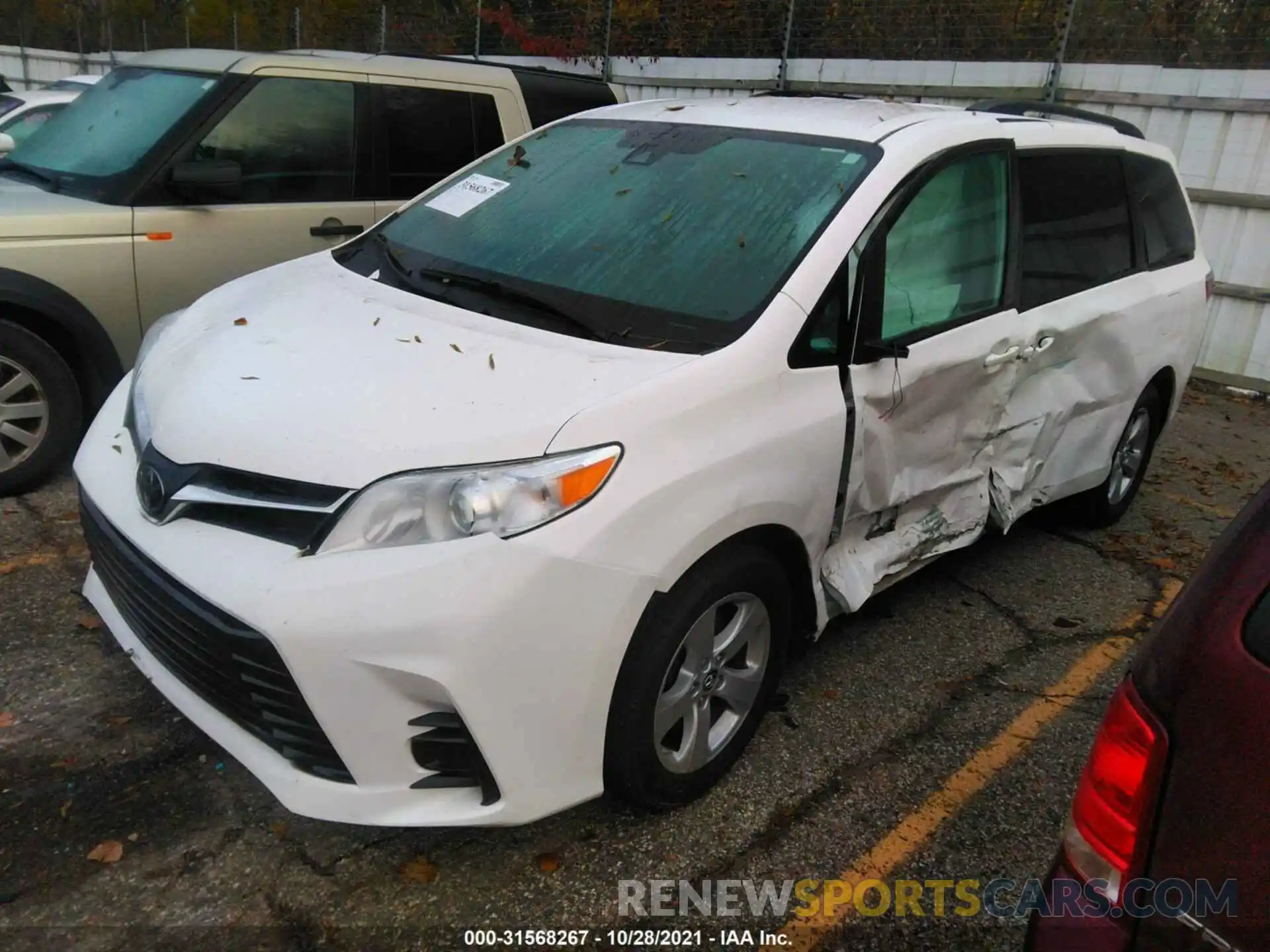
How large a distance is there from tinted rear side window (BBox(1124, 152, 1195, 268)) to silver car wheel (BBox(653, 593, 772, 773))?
288cm

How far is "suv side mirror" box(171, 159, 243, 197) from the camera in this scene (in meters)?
4.33

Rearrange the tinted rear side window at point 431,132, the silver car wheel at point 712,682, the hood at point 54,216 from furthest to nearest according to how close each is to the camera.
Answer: the tinted rear side window at point 431,132
the hood at point 54,216
the silver car wheel at point 712,682

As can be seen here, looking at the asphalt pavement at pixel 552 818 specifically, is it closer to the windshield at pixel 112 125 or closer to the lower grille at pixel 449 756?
the lower grille at pixel 449 756

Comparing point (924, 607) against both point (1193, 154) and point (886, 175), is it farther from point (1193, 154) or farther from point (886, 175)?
point (1193, 154)

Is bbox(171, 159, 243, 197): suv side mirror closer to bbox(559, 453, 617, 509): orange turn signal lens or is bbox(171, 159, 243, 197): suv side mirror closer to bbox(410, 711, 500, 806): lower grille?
bbox(559, 453, 617, 509): orange turn signal lens

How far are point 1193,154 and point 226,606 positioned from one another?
27.0 feet

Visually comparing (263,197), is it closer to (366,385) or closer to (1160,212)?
(366,385)

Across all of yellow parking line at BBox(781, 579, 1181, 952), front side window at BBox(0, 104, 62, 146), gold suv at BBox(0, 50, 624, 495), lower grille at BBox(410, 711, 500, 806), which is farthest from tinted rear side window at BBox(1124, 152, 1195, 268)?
front side window at BBox(0, 104, 62, 146)

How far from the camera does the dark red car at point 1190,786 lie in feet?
4.58

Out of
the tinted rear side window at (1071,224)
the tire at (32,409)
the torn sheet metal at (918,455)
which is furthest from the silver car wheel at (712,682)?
the tire at (32,409)

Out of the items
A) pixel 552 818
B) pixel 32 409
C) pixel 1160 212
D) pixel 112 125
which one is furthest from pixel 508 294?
pixel 1160 212


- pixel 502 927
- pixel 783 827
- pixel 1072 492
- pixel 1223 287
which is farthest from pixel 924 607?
pixel 1223 287

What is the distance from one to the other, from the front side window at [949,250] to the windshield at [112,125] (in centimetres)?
332

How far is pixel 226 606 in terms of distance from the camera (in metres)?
2.17
